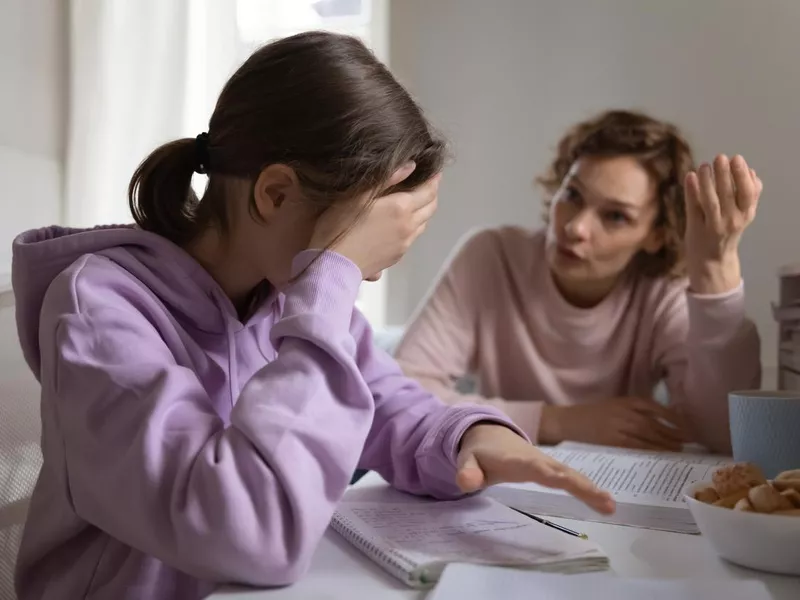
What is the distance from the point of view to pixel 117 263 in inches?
28.1

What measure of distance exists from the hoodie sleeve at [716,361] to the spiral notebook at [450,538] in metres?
0.56

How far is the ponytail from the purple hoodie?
62mm

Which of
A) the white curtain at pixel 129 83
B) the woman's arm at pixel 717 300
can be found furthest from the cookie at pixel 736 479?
the white curtain at pixel 129 83

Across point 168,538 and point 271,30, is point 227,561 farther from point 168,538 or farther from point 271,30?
point 271,30

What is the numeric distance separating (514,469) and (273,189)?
1.11ft

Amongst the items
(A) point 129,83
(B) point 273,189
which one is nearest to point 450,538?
(B) point 273,189

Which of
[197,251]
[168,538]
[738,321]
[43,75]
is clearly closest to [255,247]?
[197,251]

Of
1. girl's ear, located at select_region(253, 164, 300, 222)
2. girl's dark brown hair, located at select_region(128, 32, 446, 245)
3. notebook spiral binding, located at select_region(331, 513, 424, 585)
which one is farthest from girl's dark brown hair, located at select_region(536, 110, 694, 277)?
notebook spiral binding, located at select_region(331, 513, 424, 585)

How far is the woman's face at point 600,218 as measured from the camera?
133 centimetres

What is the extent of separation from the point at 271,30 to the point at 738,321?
1.27 meters

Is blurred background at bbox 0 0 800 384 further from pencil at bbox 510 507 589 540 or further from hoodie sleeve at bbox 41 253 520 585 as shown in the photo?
pencil at bbox 510 507 589 540

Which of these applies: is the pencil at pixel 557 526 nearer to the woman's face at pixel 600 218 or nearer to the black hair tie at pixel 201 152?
the black hair tie at pixel 201 152

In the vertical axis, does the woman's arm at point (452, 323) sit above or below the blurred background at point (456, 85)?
below

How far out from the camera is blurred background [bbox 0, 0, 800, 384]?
158 centimetres
